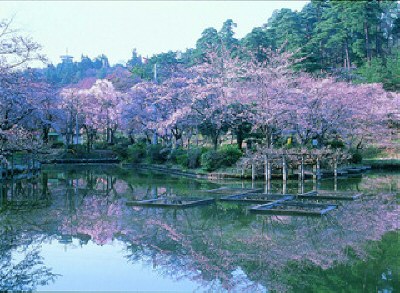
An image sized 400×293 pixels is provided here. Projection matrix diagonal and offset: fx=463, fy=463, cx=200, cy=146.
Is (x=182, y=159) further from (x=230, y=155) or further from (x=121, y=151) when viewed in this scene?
(x=121, y=151)

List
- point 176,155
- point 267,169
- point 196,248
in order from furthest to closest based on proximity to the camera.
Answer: point 176,155 < point 267,169 < point 196,248

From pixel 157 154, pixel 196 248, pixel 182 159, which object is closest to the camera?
pixel 196 248

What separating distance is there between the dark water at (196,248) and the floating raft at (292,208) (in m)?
0.21

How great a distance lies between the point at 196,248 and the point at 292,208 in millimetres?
4378

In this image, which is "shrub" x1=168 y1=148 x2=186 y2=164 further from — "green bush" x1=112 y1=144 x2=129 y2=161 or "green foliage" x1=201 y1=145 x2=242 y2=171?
"green bush" x1=112 y1=144 x2=129 y2=161

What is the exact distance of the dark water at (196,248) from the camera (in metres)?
6.36

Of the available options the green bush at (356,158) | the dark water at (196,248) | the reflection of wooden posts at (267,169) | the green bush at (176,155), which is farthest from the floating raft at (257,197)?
the green bush at (356,158)

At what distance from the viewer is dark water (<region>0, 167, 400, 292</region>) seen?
636cm

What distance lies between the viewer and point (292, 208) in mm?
11812

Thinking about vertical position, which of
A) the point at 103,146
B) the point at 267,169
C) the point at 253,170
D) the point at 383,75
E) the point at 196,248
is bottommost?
the point at 196,248

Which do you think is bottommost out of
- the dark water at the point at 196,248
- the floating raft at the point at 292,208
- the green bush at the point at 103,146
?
the dark water at the point at 196,248

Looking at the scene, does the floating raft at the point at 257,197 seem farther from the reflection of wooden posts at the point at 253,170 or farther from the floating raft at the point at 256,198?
the reflection of wooden posts at the point at 253,170

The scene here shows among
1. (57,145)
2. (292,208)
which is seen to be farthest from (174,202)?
(57,145)

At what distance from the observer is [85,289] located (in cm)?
610
